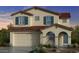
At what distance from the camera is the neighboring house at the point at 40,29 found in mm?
2580

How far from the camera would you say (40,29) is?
2.59m

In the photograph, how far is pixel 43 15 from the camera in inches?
103

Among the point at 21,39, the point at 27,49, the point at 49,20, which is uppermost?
the point at 49,20

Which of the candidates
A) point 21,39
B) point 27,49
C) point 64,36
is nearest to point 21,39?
point 21,39

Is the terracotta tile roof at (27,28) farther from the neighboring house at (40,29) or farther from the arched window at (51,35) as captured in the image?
the arched window at (51,35)

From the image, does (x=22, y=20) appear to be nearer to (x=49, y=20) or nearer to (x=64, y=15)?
(x=49, y=20)

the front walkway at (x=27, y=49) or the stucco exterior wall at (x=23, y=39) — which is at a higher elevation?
the stucco exterior wall at (x=23, y=39)

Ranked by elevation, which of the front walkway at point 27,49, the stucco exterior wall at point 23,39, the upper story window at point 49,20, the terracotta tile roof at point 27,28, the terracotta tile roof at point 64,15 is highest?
the terracotta tile roof at point 64,15

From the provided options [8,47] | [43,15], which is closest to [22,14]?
[43,15]

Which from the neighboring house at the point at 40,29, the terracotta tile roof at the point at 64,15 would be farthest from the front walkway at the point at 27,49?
the terracotta tile roof at the point at 64,15

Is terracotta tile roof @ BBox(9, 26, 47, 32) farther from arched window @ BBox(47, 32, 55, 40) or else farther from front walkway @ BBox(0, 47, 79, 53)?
front walkway @ BBox(0, 47, 79, 53)

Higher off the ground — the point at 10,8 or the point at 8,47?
the point at 10,8

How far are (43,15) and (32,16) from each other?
0.14m
